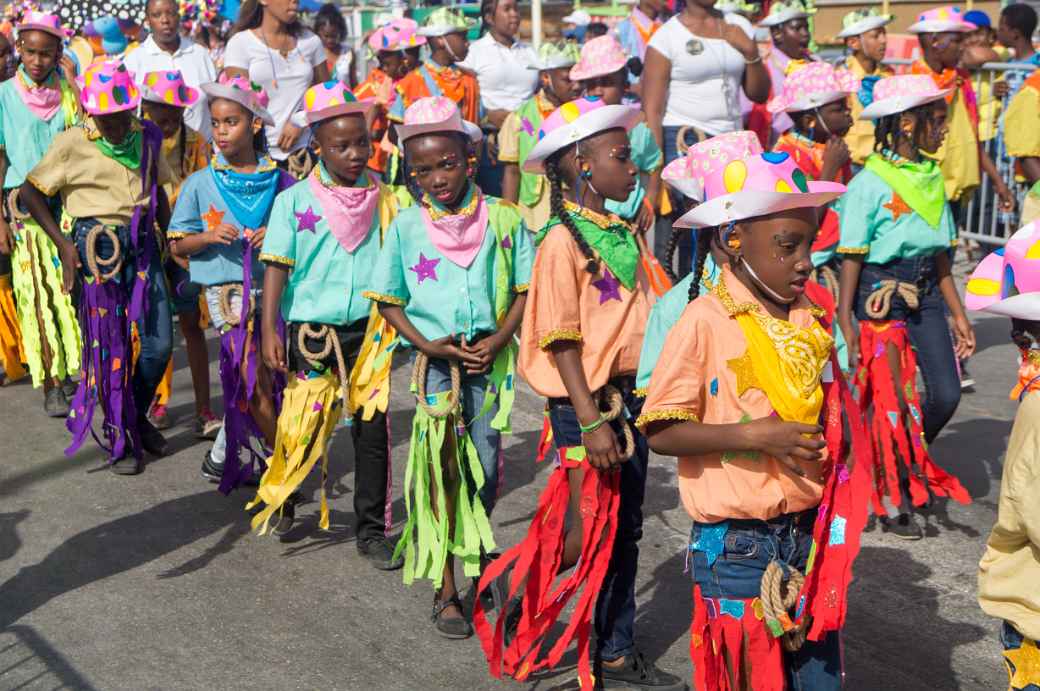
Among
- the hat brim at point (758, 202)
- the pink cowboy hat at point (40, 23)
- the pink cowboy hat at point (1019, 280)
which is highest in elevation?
the pink cowboy hat at point (40, 23)

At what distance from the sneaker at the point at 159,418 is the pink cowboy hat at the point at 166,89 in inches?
71.7

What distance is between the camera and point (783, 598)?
3.80m

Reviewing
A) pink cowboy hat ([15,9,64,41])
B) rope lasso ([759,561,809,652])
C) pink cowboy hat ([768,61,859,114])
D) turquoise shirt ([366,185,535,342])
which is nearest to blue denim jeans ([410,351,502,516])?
turquoise shirt ([366,185,535,342])

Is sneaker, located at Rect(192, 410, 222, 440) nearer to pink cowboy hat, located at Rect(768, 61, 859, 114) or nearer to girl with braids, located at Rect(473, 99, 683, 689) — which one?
girl with braids, located at Rect(473, 99, 683, 689)

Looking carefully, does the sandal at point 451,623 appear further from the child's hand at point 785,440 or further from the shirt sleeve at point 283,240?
the child's hand at point 785,440

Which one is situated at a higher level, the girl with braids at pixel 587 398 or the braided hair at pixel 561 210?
the braided hair at pixel 561 210

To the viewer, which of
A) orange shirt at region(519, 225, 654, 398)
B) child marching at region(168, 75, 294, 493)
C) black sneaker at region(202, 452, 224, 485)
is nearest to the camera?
orange shirt at region(519, 225, 654, 398)

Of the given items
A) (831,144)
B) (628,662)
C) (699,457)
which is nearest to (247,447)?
(628,662)

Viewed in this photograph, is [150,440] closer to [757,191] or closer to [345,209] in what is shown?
[345,209]

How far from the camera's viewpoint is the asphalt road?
5141mm

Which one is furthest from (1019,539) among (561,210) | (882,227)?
(882,227)

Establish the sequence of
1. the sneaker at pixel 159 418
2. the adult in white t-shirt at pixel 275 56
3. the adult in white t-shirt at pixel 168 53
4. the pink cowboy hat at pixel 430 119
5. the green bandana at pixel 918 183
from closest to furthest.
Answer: the pink cowboy hat at pixel 430 119, the green bandana at pixel 918 183, the sneaker at pixel 159 418, the adult in white t-shirt at pixel 275 56, the adult in white t-shirt at pixel 168 53

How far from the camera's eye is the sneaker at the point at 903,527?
630 centimetres

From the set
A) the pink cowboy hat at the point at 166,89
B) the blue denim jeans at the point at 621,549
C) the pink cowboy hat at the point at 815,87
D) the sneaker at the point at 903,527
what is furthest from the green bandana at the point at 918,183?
the pink cowboy hat at the point at 166,89
